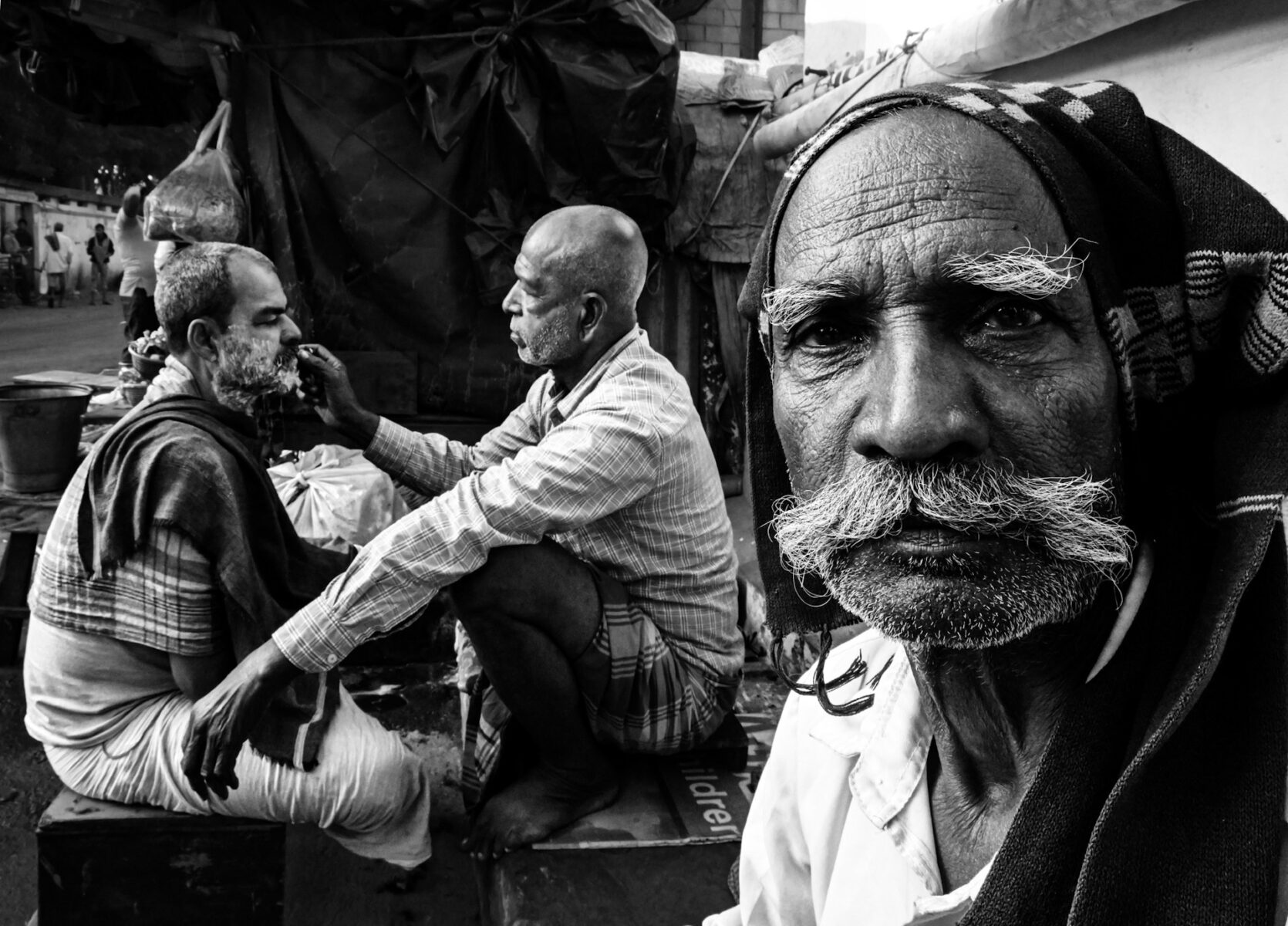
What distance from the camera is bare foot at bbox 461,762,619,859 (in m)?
2.67

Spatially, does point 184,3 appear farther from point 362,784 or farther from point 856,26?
point 362,784

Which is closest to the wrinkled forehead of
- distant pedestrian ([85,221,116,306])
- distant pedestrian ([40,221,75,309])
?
distant pedestrian ([40,221,75,309])

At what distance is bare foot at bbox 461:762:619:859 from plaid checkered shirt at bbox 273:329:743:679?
487 mm

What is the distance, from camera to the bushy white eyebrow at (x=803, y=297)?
3.69ft

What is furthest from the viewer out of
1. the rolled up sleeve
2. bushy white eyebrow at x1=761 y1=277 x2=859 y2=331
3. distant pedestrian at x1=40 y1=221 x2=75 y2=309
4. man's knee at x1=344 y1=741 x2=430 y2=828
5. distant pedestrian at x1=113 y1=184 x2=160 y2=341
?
distant pedestrian at x1=40 y1=221 x2=75 y2=309

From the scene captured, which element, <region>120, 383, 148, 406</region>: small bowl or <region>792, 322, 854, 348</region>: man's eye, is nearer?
<region>792, 322, 854, 348</region>: man's eye

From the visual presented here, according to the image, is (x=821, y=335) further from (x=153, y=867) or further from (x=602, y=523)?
(x=153, y=867)

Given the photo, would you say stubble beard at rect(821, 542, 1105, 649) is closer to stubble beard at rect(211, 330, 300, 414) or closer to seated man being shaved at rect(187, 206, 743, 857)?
seated man being shaved at rect(187, 206, 743, 857)

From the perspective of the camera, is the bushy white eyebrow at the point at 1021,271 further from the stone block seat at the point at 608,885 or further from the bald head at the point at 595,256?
the bald head at the point at 595,256

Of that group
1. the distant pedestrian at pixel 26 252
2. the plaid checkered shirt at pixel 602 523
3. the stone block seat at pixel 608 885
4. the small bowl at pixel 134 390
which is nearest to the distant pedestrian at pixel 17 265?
the distant pedestrian at pixel 26 252

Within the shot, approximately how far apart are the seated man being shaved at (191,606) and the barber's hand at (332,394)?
1.73 feet

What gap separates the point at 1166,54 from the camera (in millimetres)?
2342

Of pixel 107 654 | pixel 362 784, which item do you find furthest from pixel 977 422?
pixel 107 654

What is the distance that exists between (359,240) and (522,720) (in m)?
3.60
